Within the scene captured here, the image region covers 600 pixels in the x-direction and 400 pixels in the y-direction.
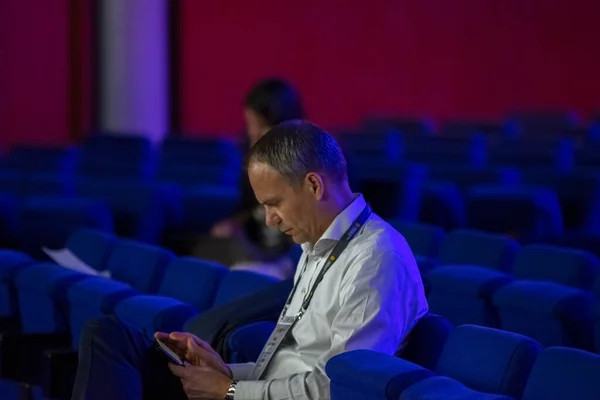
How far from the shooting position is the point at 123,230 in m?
6.09

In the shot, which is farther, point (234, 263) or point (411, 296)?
point (234, 263)

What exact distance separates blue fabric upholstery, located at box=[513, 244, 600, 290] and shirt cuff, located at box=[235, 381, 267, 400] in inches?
61.0

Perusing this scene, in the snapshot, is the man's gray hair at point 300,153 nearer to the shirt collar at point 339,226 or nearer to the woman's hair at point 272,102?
the shirt collar at point 339,226

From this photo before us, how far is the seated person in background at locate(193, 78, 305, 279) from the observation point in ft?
12.6

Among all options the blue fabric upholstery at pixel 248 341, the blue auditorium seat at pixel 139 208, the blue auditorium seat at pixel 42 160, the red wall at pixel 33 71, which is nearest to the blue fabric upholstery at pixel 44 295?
the blue fabric upholstery at pixel 248 341

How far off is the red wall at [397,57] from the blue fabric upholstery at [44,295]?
8.14 metres

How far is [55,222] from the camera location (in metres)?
5.36

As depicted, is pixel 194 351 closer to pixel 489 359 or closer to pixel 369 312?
pixel 369 312

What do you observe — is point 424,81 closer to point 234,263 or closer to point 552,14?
point 552,14

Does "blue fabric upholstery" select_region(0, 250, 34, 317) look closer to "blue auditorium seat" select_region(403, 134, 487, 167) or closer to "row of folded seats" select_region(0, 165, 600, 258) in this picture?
"row of folded seats" select_region(0, 165, 600, 258)

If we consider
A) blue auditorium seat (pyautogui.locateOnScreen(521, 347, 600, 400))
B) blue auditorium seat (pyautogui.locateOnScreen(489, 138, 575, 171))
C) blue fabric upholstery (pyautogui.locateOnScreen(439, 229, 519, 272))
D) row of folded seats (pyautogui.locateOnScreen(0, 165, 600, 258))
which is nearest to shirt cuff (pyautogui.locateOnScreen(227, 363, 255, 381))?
blue auditorium seat (pyautogui.locateOnScreen(521, 347, 600, 400))

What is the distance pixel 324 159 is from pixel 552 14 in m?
10.2

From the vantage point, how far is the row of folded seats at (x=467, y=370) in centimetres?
193

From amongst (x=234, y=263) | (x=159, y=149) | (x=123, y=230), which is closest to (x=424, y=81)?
(x=159, y=149)
